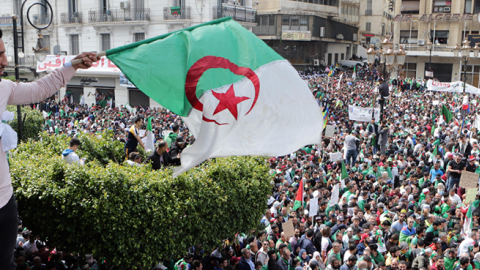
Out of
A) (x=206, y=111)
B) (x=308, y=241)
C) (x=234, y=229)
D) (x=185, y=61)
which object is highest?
(x=185, y=61)

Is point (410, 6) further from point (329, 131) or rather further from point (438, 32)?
point (329, 131)

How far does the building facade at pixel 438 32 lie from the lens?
5547 cm

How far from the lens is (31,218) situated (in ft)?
24.9

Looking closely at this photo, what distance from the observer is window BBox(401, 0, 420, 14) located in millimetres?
58156

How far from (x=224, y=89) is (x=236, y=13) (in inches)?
1123

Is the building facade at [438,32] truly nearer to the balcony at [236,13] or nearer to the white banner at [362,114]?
the balcony at [236,13]

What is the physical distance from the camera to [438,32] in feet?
190

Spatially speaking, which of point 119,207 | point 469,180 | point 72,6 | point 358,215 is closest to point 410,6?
point 72,6

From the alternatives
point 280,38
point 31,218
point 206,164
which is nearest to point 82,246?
point 31,218

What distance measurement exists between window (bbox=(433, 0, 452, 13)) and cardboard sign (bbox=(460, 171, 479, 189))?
160ft

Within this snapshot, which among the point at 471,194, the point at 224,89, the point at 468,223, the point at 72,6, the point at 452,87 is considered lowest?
the point at 468,223

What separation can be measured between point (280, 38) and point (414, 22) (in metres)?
17.8

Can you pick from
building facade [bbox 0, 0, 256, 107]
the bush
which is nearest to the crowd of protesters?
the bush

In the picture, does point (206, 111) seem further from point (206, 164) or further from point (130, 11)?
point (130, 11)
